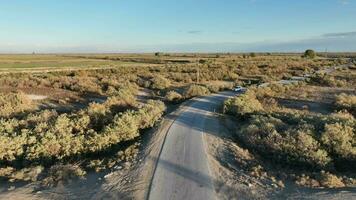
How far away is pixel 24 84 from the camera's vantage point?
45281 mm

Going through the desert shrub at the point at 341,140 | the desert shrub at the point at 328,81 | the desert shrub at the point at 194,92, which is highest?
the desert shrub at the point at 341,140

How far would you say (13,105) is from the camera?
28.3 m

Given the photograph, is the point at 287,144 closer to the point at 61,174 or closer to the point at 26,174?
the point at 61,174

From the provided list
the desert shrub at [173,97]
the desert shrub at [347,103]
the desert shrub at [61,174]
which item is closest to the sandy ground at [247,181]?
the desert shrub at [61,174]

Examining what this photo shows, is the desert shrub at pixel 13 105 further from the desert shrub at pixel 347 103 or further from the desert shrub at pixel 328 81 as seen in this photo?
the desert shrub at pixel 328 81

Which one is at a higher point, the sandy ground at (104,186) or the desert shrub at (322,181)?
the desert shrub at (322,181)

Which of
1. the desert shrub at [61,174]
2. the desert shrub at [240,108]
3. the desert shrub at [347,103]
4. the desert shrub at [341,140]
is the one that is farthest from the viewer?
the desert shrub at [347,103]

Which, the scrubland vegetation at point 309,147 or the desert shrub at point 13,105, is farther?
the desert shrub at point 13,105

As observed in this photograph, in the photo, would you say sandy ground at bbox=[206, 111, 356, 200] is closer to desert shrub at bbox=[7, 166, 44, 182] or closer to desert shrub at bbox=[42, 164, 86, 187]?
desert shrub at bbox=[42, 164, 86, 187]

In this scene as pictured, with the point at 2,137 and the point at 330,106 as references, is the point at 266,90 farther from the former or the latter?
the point at 2,137

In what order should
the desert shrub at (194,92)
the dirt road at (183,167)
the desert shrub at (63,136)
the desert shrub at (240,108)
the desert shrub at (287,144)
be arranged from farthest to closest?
the desert shrub at (194,92) < the desert shrub at (240,108) < the desert shrub at (63,136) < the desert shrub at (287,144) < the dirt road at (183,167)

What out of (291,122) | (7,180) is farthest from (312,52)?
(7,180)

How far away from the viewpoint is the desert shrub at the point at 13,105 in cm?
2587

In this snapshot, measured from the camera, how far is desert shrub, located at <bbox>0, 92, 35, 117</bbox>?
2587cm
